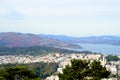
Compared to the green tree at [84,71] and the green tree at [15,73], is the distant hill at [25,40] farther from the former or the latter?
the green tree at [15,73]

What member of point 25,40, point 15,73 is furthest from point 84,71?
point 25,40

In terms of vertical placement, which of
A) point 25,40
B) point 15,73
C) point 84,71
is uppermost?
point 15,73

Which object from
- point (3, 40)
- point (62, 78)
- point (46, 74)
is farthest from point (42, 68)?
point (3, 40)

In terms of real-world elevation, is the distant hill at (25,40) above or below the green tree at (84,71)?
below

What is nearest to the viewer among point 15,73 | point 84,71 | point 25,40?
point 15,73

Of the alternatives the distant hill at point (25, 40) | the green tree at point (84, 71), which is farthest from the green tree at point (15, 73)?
the distant hill at point (25, 40)

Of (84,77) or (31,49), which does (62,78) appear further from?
(31,49)

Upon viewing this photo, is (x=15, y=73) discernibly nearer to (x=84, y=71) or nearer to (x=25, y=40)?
(x=84, y=71)

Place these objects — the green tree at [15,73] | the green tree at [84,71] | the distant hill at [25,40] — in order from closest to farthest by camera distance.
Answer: the green tree at [15,73], the green tree at [84,71], the distant hill at [25,40]

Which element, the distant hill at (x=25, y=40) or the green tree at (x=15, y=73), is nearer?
the green tree at (x=15, y=73)
